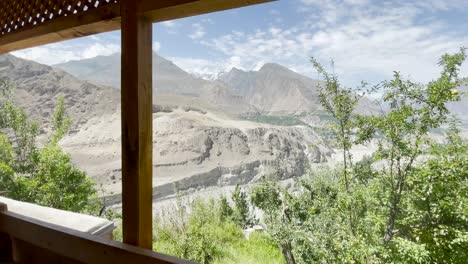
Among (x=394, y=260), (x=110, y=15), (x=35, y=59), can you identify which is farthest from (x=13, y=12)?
(x=35, y=59)

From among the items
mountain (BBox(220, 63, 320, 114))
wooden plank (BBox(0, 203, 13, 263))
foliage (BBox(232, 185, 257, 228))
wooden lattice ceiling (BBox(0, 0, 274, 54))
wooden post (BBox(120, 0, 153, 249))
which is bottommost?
foliage (BBox(232, 185, 257, 228))

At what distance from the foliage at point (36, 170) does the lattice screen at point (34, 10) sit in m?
6.65

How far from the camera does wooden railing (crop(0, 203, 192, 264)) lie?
1068 millimetres

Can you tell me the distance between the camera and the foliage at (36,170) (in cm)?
752

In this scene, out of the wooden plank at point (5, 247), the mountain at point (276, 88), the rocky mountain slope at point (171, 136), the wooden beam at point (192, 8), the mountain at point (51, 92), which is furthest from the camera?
the mountain at point (51, 92)

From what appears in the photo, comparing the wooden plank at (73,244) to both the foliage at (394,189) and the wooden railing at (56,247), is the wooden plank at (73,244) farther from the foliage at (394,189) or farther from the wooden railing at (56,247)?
the foliage at (394,189)

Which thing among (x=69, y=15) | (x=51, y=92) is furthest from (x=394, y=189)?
(x=51, y=92)

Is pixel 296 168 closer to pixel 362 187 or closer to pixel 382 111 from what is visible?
pixel 362 187

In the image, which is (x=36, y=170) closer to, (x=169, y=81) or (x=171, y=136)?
(x=171, y=136)

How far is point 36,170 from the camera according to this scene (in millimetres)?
7855

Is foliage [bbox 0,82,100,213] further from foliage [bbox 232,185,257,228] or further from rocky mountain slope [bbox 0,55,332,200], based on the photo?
foliage [bbox 232,185,257,228]

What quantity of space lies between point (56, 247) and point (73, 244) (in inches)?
3.8

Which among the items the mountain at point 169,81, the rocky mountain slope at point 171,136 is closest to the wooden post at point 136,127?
the rocky mountain slope at point 171,136

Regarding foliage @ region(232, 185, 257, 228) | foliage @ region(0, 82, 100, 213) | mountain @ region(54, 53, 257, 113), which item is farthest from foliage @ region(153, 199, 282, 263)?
mountain @ region(54, 53, 257, 113)
